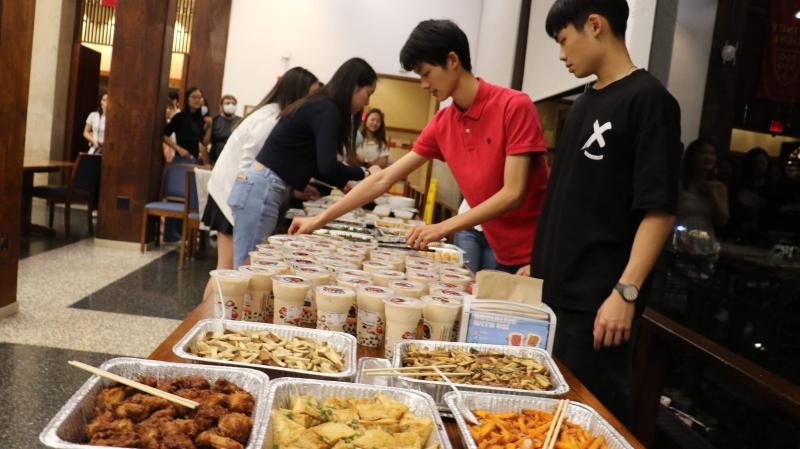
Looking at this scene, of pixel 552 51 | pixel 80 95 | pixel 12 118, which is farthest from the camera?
pixel 80 95

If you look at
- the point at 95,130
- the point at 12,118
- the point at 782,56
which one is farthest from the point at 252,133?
the point at 95,130

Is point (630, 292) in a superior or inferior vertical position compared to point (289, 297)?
superior

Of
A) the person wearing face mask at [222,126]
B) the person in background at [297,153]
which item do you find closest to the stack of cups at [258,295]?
the person in background at [297,153]

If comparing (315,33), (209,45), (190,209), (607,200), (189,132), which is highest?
(315,33)

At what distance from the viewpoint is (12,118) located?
12.8ft

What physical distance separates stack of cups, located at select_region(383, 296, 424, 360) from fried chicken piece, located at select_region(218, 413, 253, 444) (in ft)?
1.78

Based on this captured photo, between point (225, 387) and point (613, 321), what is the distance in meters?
0.99

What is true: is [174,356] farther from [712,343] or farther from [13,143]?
[13,143]

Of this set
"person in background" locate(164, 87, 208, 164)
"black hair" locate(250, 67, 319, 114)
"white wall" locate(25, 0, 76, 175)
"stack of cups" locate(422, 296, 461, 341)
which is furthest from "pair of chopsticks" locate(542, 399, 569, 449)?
"white wall" locate(25, 0, 76, 175)

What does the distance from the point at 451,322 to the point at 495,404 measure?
37 centimetres

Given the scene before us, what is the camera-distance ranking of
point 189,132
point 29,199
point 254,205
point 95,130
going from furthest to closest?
point 95,130 < point 189,132 < point 29,199 < point 254,205

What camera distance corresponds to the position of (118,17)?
6.64m

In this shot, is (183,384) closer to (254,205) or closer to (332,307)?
(332,307)

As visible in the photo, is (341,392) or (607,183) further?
(607,183)
